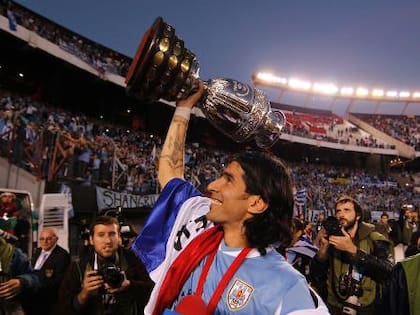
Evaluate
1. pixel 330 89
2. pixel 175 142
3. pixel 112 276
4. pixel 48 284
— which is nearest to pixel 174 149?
pixel 175 142

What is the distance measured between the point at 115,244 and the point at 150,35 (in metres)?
1.74

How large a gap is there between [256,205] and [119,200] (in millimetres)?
9556

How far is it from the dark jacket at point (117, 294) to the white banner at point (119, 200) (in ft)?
23.9

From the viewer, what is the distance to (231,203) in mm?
1767

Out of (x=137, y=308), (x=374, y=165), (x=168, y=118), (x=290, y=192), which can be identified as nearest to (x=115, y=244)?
(x=137, y=308)

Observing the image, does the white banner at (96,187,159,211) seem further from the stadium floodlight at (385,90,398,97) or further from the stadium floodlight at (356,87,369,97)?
the stadium floodlight at (385,90,398,97)

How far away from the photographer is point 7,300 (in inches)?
135

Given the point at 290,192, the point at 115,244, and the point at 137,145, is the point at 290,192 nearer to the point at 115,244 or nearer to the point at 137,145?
the point at 115,244

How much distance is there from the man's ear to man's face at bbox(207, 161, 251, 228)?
0.05 ft

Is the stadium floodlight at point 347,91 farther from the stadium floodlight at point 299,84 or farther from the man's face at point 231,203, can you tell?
the man's face at point 231,203

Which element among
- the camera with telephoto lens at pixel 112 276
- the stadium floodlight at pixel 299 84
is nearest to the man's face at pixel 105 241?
the camera with telephoto lens at pixel 112 276

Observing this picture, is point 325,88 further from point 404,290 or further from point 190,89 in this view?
point 404,290

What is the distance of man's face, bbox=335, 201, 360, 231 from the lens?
3760mm

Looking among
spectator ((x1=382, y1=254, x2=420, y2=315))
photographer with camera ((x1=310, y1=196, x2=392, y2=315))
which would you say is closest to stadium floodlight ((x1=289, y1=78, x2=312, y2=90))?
photographer with camera ((x1=310, y1=196, x2=392, y2=315))
